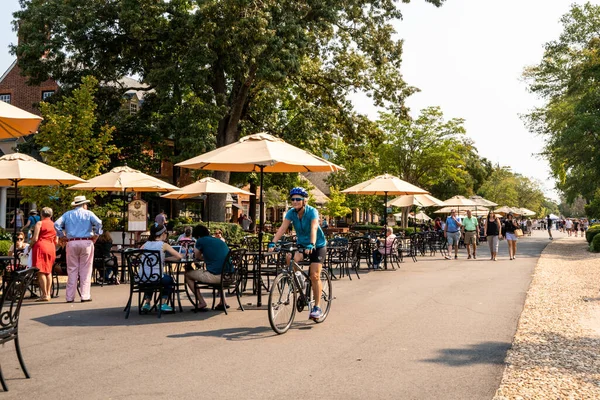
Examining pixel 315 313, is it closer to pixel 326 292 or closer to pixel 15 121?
pixel 326 292

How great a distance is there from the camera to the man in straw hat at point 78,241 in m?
10.1

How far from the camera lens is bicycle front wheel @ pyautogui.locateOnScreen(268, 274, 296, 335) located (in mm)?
7281

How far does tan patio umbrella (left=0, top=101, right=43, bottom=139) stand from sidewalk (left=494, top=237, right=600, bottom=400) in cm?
554

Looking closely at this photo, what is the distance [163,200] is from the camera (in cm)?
4284

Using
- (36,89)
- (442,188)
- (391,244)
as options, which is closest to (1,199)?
(36,89)

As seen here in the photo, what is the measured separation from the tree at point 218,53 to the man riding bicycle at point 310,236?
1362 cm

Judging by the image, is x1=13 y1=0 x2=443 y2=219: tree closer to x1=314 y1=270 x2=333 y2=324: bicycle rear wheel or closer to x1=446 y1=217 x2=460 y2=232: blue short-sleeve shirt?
x1=446 y1=217 x2=460 y2=232: blue short-sleeve shirt

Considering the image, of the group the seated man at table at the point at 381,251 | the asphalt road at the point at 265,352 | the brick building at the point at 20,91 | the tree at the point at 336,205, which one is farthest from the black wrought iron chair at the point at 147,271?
the tree at the point at 336,205

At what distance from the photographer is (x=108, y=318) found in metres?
8.69

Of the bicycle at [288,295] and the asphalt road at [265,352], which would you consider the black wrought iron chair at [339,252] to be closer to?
the asphalt road at [265,352]

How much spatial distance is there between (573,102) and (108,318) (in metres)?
36.0

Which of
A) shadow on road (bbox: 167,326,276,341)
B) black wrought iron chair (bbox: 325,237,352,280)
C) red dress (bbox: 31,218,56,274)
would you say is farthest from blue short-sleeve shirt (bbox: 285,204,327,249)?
black wrought iron chair (bbox: 325,237,352,280)

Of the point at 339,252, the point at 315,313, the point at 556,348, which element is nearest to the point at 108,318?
the point at 315,313

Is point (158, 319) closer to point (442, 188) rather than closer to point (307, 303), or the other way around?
point (307, 303)
